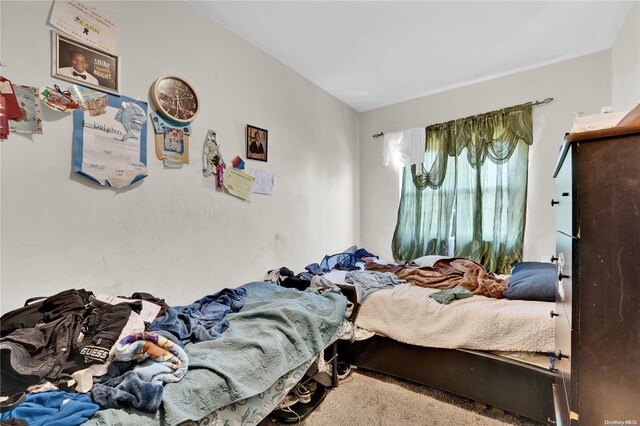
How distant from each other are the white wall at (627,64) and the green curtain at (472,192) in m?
0.55

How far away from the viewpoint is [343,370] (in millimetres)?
1982

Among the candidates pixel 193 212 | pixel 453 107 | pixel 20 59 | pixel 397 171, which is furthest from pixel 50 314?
pixel 453 107

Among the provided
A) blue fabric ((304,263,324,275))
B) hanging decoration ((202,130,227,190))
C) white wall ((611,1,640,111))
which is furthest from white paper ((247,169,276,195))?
white wall ((611,1,640,111))

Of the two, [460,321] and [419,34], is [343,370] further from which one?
[419,34]

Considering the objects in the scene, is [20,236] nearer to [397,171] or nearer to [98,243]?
[98,243]

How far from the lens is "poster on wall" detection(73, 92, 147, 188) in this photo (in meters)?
1.29

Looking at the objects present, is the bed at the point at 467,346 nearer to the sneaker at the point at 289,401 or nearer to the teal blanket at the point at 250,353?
the teal blanket at the point at 250,353

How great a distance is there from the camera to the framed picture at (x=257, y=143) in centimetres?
210

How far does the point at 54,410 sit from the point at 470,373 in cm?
182

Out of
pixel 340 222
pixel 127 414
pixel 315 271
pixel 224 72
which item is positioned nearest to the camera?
pixel 127 414

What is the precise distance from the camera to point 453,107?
2.92m

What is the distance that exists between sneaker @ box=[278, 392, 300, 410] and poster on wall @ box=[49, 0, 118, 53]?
2.01 m

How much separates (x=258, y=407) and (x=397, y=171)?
9.00 ft

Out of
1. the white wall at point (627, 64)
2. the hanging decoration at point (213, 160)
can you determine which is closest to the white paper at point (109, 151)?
the hanging decoration at point (213, 160)
